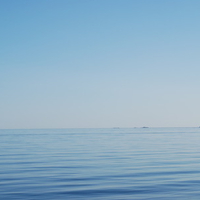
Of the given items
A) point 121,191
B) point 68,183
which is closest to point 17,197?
point 68,183

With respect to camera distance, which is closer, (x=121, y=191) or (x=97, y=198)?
(x=97, y=198)

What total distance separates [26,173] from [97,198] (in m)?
8.36

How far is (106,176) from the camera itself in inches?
739

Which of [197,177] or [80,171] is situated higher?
[80,171]

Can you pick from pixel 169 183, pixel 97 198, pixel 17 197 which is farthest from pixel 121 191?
pixel 17 197

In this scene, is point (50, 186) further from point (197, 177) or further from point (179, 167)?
point (179, 167)

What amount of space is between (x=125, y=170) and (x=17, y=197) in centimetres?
985

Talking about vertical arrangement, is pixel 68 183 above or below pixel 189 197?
above

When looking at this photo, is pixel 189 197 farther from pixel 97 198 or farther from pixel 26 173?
pixel 26 173

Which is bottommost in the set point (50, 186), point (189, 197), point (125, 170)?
point (189, 197)

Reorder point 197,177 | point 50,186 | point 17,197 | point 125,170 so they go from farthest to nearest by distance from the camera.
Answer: point 125,170, point 197,177, point 50,186, point 17,197

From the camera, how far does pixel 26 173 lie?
2009 cm

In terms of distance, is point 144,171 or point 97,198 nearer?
point 97,198

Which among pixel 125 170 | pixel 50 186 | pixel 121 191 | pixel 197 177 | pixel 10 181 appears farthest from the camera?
pixel 125 170
